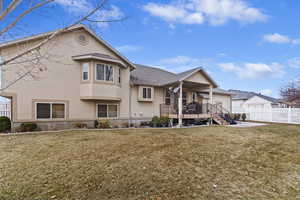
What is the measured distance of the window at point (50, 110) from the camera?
35.3ft

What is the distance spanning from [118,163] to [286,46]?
2171 centimetres

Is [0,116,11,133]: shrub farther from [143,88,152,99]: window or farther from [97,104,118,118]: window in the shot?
[143,88,152,99]: window

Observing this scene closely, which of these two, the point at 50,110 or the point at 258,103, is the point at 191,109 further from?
the point at 258,103

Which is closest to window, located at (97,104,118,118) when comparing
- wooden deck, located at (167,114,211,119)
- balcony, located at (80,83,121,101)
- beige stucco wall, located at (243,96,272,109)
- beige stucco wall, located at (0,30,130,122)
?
beige stucco wall, located at (0,30,130,122)

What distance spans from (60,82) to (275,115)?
73.3 feet

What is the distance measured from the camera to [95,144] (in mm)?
7055

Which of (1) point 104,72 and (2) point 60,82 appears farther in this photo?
(1) point 104,72

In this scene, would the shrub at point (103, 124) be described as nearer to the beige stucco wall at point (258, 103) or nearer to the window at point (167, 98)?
the window at point (167, 98)

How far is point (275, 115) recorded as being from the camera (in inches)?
744

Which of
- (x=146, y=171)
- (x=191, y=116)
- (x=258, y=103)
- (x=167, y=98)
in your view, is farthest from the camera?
(x=258, y=103)

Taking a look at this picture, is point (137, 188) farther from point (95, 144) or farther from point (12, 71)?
point (12, 71)

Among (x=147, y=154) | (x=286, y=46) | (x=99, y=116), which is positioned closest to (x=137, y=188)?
(x=147, y=154)

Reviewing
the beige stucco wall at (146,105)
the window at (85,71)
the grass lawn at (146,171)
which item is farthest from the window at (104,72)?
the grass lawn at (146,171)

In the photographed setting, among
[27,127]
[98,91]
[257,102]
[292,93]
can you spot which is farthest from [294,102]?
[27,127]
